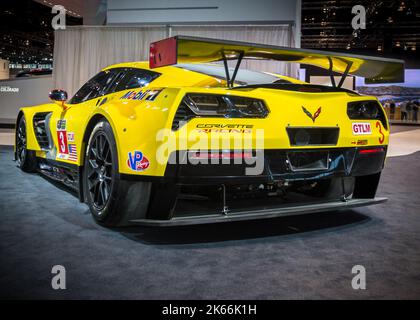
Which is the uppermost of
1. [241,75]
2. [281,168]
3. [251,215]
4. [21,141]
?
[241,75]

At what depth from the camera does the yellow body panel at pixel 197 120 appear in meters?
2.52

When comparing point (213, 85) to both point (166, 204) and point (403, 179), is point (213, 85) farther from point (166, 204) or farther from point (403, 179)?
point (403, 179)

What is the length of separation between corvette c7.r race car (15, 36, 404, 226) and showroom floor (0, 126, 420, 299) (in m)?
0.19

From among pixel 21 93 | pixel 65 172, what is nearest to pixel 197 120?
pixel 65 172

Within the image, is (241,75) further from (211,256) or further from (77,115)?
(211,256)

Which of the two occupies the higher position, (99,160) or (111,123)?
(111,123)

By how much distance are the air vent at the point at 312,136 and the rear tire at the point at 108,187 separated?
2.95ft

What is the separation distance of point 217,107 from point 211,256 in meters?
0.82

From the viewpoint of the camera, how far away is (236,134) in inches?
102

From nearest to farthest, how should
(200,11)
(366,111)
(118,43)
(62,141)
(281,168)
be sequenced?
(281,168), (366,111), (62,141), (200,11), (118,43)

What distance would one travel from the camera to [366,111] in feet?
10.4

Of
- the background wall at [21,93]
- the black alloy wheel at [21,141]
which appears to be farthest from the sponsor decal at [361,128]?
the background wall at [21,93]
